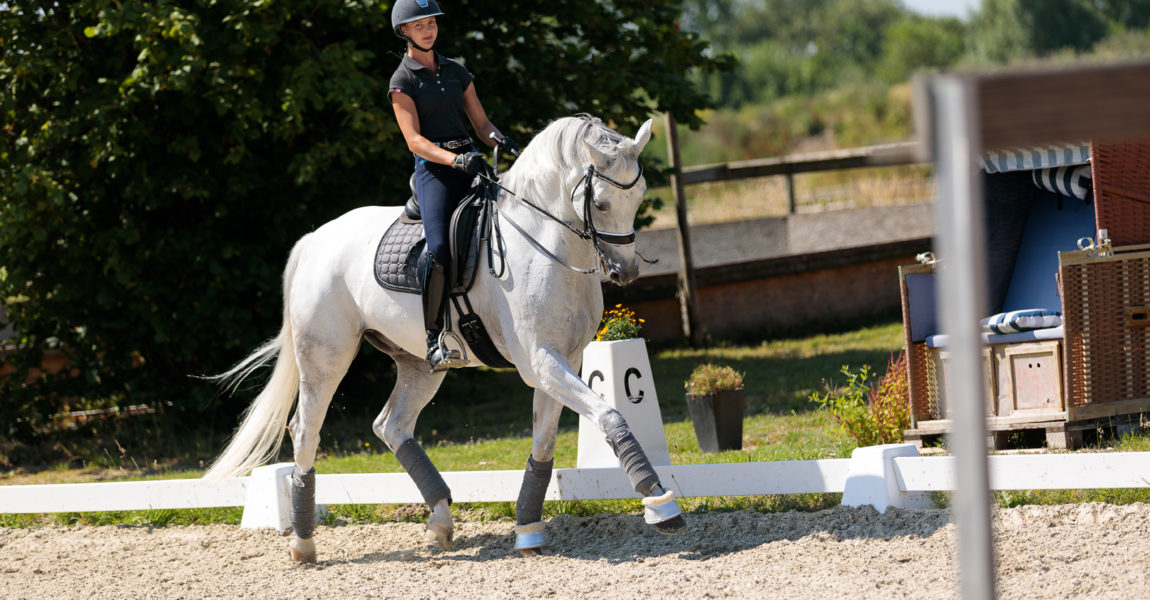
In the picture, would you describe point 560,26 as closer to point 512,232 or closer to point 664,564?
point 512,232

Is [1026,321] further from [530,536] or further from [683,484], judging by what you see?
[530,536]

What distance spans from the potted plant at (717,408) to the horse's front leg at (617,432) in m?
2.42

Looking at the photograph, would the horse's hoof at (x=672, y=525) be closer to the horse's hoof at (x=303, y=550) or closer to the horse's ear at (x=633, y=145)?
the horse's ear at (x=633, y=145)

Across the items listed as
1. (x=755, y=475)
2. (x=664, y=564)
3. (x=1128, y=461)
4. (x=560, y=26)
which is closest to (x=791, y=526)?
(x=755, y=475)

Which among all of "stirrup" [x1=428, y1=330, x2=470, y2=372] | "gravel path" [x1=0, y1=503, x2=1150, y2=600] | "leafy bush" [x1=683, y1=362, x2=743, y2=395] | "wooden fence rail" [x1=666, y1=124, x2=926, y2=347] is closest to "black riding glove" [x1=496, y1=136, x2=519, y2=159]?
"stirrup" [x1=428, y1=330, x2=470, y2=372]

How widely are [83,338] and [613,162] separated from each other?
7623 mm

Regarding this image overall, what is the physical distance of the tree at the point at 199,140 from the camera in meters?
9.62

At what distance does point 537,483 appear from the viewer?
5832 millimetres

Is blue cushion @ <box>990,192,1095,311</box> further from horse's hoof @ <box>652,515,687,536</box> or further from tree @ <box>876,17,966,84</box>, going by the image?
tree @ <box>876,17,966,84</box>

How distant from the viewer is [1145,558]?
4.48m

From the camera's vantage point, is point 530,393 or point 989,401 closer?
point 989,401

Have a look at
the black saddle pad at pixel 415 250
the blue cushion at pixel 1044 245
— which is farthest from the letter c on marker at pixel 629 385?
the blue cushion at pixel 1044 245

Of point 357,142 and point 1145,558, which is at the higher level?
point 357,142

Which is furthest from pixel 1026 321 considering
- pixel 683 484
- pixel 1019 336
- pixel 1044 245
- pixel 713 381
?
pixel 683 484
